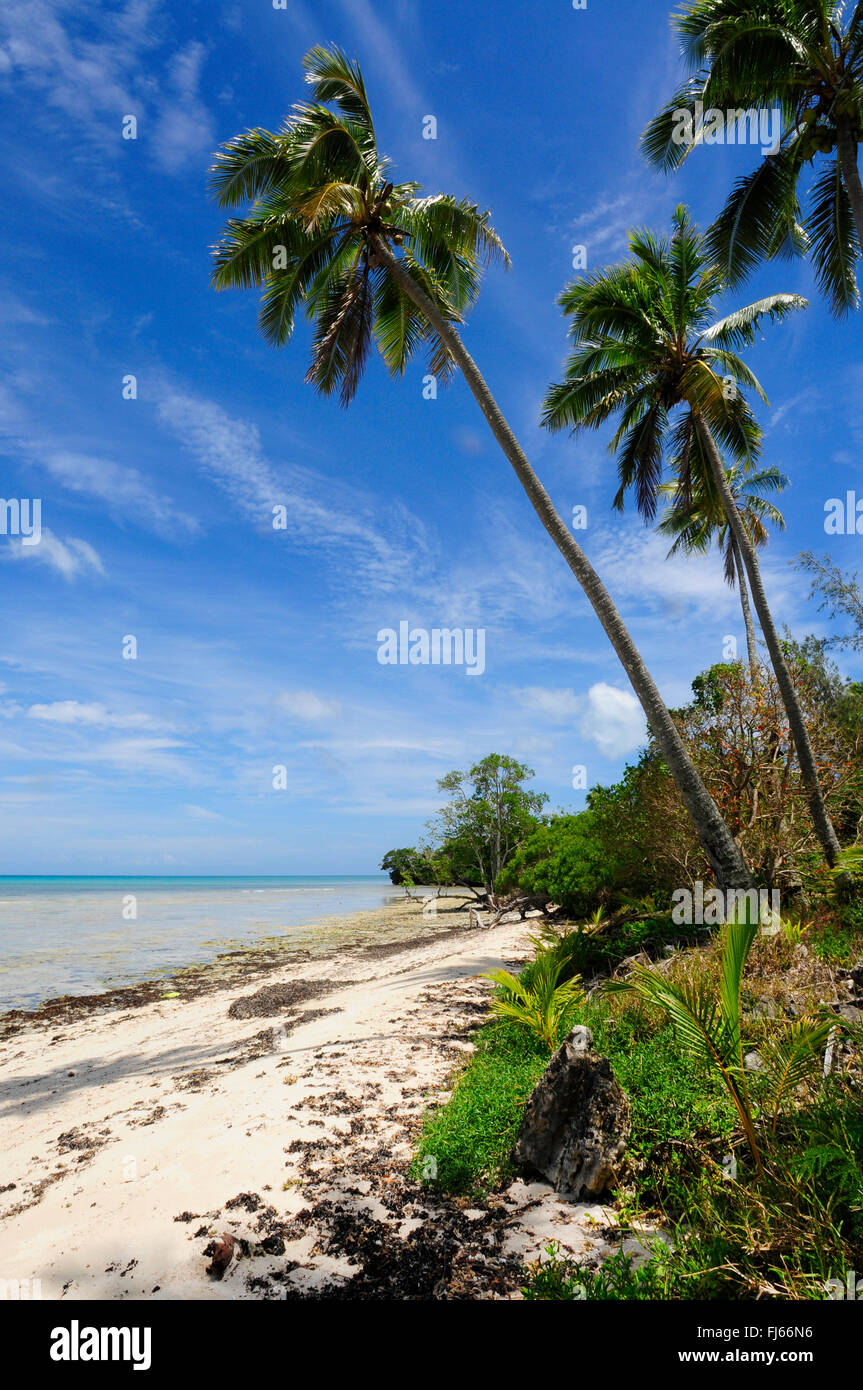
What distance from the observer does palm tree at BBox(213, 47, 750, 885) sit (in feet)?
30.0

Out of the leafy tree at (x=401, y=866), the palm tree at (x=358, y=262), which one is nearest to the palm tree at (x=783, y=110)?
the palm tree at (x=358, y=262)

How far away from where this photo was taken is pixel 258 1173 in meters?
4.44

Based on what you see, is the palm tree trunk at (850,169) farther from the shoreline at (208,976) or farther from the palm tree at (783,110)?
the shoreline at (208,976)

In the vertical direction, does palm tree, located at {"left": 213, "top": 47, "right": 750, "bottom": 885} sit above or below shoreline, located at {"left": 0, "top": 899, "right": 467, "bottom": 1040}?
above

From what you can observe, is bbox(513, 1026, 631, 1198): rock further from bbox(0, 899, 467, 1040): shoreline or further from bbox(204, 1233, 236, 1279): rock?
bbox(0, 899, 467, 1040): shoreline

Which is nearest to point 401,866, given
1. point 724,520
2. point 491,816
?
point 491,816

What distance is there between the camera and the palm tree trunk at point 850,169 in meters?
8.48

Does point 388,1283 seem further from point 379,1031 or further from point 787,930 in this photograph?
point 787,930

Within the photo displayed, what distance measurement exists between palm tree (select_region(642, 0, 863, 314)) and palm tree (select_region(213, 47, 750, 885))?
3.65m

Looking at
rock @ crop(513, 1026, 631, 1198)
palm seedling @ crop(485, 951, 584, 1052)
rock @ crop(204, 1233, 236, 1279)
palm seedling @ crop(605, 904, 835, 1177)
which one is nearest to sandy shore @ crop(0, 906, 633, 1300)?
rock @ crop(204, 1233, 236, 1279)

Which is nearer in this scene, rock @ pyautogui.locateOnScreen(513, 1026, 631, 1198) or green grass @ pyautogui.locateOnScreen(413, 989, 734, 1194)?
rock @ pyautogui.locateOnScreen(513, 1026, 631, 1198)

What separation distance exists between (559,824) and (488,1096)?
14.1 m
